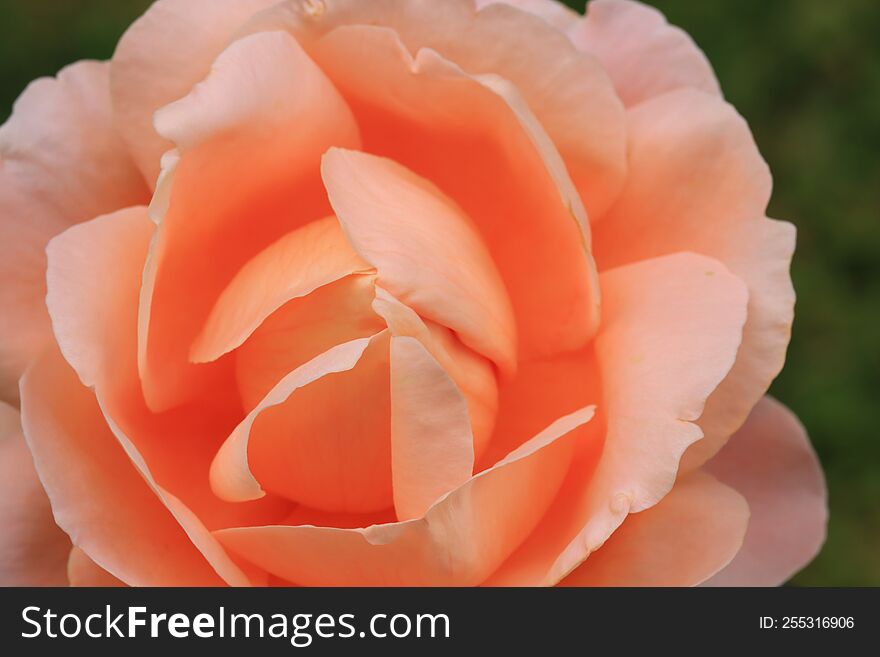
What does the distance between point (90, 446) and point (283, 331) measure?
0.68 ft

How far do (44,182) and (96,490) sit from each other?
1.02ft

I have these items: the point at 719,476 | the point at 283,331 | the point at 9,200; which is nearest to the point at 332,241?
the point at 283,331

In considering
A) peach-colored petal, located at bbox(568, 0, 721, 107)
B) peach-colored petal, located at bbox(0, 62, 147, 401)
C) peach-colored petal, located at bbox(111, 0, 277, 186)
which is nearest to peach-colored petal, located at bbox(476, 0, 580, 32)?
peach-colored petal, located at bbox(568, 0, 721, 107)

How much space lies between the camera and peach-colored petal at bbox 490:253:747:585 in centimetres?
97

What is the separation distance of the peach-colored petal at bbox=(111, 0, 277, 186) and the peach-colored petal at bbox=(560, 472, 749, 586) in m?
0.56

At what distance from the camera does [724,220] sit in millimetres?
1146

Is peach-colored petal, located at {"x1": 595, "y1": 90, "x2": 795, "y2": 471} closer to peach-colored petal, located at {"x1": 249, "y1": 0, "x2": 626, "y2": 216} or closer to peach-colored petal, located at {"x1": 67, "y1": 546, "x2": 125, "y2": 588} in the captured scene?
peach-colored petal, located at {"x1": 249, "y1": 0, "x2": 626, "y2": 216}

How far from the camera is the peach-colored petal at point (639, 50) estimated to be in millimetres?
1236

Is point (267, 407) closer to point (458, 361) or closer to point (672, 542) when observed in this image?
point (458, 361)

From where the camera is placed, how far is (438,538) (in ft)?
3.08

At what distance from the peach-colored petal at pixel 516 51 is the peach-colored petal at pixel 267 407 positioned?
303 millimetres

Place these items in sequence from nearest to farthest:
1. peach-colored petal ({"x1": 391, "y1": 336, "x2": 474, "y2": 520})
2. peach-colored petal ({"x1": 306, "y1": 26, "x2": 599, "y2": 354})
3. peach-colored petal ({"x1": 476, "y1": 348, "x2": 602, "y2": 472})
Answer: peach-colored petal ({"x1": 391, "y1": 336, "x2": 474, "y2": 520}) < peach-colored petal ({"x1": 306, "y1": 26, "x2": 599, "y2": 354}) < peach-colored petal ({"x1": 476, "y1": 348, "x2": 602, "y2": 472})
